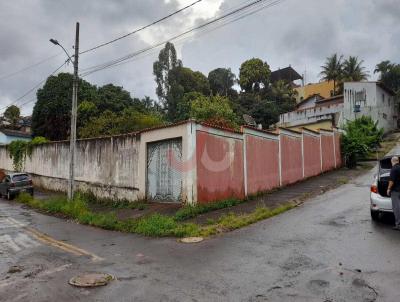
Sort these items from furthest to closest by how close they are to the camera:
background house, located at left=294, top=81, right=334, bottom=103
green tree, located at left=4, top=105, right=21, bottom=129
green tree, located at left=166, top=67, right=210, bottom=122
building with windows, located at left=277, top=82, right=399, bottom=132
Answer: background house, located at left=294, top=81, right=334, bottom=103 → green tree, located at left=4, top=105, right=21, bottom=129 → green tree, located at left=166, top=67, right=210, bottom=122 → building with windows, located at left=277, top=82, right=399, bottom=132

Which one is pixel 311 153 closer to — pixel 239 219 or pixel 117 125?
pixel 239 219

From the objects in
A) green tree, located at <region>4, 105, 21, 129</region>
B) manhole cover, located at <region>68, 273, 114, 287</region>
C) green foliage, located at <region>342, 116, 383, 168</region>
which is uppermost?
green tree, located at <region>4, 105, 21, 129</region>

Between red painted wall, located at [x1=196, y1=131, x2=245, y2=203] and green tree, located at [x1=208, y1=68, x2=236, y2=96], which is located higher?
green tree, located at [x1=208, y1=68, x2=236, y2=96]

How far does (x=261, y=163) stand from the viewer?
56.0 ft

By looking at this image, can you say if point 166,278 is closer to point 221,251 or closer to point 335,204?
point 221,251

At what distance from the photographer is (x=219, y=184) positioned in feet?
47.6

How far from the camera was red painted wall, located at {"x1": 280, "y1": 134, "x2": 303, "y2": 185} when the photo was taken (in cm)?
1906

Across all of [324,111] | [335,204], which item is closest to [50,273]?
[335,204]

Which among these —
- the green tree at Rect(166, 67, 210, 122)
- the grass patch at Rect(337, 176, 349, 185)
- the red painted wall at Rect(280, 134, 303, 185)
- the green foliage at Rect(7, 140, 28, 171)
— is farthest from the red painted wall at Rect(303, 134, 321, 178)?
the green tree at Rect(166, 67, 210, 122)

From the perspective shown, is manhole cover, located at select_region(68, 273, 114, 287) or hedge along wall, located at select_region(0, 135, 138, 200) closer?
manhole cover, located at select_region(68, 273, 114, 287)

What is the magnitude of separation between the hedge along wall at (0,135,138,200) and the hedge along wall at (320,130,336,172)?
13.4 meters

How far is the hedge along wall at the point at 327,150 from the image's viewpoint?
976 inches

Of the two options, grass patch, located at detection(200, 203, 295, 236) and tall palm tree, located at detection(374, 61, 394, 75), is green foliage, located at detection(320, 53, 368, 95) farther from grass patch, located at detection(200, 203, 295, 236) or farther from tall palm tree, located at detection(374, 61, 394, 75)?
grass patch, located at detection(200, 203, 295, 236)

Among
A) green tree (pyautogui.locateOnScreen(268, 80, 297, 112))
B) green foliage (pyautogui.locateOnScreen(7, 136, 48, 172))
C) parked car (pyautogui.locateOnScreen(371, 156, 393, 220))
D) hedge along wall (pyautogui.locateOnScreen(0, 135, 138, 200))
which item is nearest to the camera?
parked car (pyautogui.locateOnScreen(371, 156, 393, 220))
